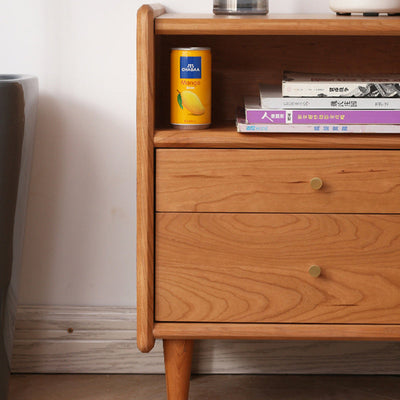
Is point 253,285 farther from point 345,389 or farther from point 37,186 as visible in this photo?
point 37,186

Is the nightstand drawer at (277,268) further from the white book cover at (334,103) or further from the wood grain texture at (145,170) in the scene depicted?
the white book cover at (334,103)

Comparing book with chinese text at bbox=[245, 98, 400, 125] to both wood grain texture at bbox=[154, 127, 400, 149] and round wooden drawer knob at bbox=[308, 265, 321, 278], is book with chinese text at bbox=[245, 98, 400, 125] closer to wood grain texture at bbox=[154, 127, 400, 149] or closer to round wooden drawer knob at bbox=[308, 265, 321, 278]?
wood grain texture at bbox=[154, 127, 400, 149]

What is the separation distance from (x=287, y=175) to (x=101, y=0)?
25.1 inches

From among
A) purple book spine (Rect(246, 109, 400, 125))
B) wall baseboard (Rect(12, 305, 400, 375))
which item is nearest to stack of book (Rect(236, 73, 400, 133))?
purple book spine (Rect(246, 109, 400, 125))

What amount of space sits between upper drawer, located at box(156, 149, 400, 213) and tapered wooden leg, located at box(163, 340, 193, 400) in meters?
0.28

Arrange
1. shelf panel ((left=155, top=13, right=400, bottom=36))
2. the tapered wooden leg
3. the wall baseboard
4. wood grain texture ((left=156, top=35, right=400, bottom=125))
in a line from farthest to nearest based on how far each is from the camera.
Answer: the wall baseboard < wood grain texture ((left=156, top=35, right=400, bottom=125)) < the tapered wooden leg < shelf panel ((left=155, top=13, right=400, bottom=36))

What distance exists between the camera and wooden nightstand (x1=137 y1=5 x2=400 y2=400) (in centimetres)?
108

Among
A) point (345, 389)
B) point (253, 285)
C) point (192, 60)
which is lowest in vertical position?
point (345, 389)

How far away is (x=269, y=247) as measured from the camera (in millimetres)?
1115

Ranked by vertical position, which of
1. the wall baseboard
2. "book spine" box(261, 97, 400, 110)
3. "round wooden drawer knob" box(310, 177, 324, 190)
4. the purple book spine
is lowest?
the wall baseboard

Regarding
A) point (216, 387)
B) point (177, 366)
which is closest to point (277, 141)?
point (177, 366)

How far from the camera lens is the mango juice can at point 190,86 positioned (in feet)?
3.72

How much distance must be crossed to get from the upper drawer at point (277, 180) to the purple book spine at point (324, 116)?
2.1 inches

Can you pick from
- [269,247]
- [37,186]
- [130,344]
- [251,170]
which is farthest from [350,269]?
[37,186]
